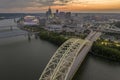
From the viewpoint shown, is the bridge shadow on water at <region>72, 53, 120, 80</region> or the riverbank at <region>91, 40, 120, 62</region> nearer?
the bridge shadow on water at <region>72, 53, 120, 80</region>

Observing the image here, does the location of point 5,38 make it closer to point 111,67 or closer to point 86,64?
point 86,64

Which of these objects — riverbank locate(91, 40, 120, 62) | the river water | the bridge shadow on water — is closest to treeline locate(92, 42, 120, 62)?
riverbank locate(91, 40, 120, 62)

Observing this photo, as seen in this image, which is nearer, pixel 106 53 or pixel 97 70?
pixel 97 70

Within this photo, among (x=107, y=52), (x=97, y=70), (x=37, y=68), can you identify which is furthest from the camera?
(x=107, y=52)

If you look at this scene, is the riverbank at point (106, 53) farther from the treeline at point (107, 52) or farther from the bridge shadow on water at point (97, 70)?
the bridge shadow on water at point (97, 70)

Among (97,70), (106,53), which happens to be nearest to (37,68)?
(97,70)

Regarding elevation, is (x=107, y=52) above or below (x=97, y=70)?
above

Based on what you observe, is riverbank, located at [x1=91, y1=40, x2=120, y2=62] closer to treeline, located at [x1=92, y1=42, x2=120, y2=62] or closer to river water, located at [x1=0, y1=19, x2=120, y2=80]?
treeline, located at [x1=92, y1=42, x2=120, y2=62]

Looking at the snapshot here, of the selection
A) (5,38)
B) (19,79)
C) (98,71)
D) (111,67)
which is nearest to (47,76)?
(19,79)

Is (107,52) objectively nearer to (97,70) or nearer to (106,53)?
(106,53)

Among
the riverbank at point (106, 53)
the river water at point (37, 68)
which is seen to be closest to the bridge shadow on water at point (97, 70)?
the river water at point (37, 68)

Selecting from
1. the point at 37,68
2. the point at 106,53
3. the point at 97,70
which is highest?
the point at 106,53
